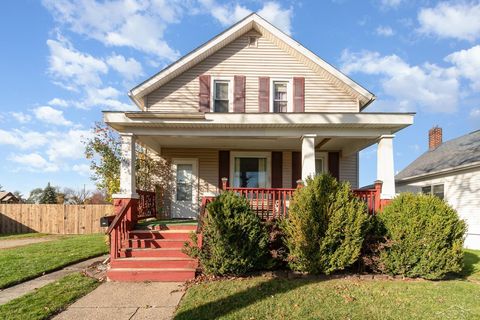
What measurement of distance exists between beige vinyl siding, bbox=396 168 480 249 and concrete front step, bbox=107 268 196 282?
986 centimetres

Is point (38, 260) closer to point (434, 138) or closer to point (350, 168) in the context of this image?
point (350, 168)

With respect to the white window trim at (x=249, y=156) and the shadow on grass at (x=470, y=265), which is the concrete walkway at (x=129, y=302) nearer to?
the white window trim at (x=249, y=156)

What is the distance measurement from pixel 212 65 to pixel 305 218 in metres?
6.66

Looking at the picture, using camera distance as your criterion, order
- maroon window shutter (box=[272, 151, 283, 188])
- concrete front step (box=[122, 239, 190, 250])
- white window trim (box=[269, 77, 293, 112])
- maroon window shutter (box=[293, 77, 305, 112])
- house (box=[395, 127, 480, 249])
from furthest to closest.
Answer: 1. house (box=[395, 127, 480, 249])
2. maroon window shutter (box=[272, 151, 283, 188])
3. white window trim (box=[269, 77, 293, 112])
4. maroon window shutter (box=[293, 77, 305, 112])
5. concrete front step (box=[122, 239, 190, 250])

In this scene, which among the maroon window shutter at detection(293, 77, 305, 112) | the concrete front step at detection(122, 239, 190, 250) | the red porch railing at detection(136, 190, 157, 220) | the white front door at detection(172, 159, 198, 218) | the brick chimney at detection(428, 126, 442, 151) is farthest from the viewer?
the brick chimney at detection(428, 126, 442, 151)

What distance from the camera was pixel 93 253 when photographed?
9297mm

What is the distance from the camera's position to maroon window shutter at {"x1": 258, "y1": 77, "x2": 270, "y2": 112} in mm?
10844

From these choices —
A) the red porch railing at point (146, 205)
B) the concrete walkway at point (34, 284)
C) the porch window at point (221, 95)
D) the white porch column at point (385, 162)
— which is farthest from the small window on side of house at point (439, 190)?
the concrete walkway at point (34, 284)

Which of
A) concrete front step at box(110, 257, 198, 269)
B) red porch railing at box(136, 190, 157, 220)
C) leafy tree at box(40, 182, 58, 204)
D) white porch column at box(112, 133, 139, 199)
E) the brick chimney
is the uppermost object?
the brick chimney

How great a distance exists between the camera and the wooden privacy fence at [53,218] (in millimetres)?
18359

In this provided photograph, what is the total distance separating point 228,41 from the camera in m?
10.9

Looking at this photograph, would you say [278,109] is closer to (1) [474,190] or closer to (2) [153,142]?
(2) [153,142]

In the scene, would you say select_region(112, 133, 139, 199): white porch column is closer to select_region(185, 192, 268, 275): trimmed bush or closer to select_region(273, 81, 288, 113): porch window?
select_region(185, 192, 268, 275): trimmed bush

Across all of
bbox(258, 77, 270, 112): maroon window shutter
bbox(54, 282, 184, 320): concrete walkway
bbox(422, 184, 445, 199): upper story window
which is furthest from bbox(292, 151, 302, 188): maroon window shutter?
bbox(54, 282, 184, 320): concrete walkway
